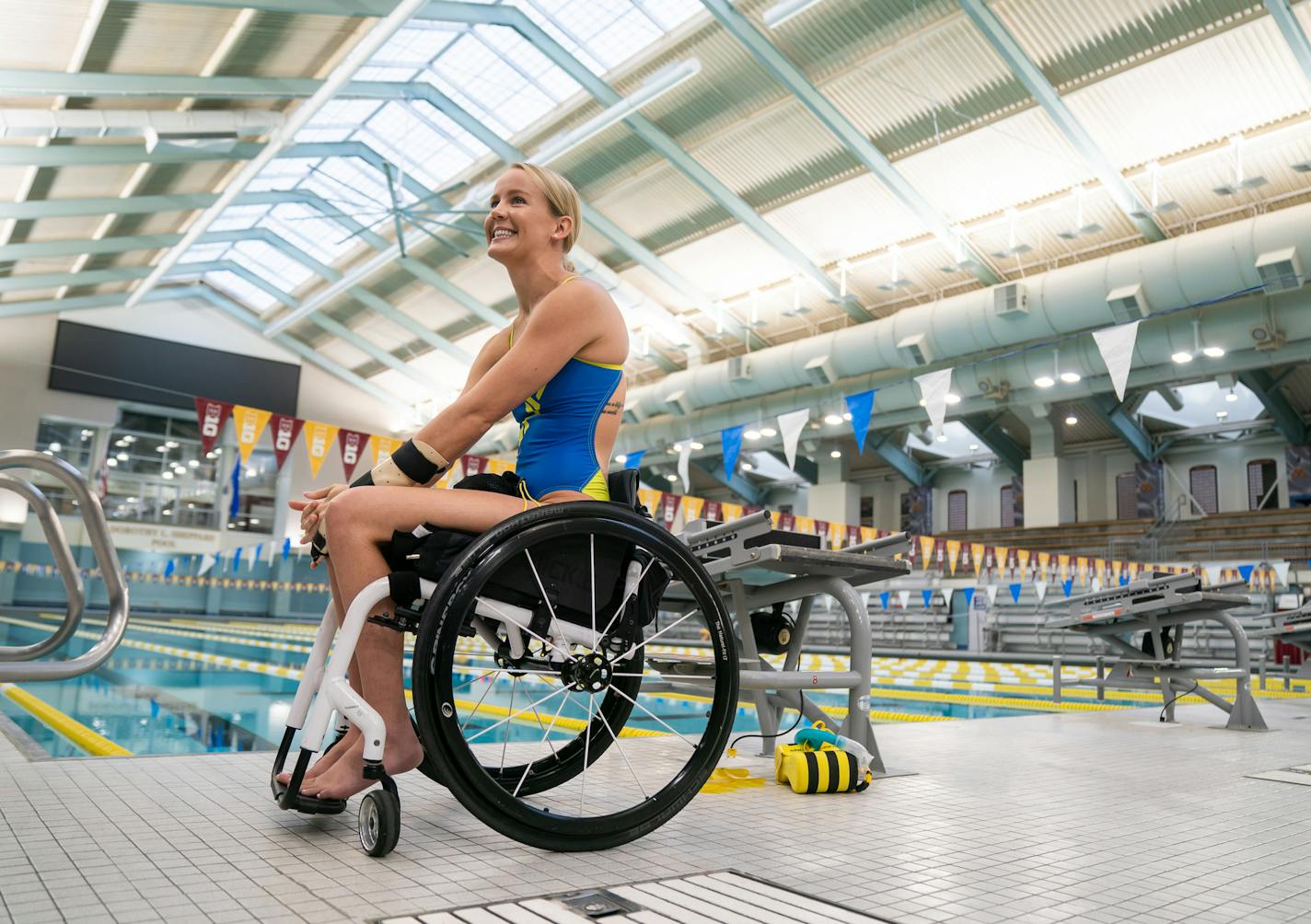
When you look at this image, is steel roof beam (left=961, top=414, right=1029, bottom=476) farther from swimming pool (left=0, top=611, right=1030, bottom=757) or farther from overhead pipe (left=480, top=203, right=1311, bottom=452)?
swimming pool (left=0, top=611, right=1030, bottom=757)

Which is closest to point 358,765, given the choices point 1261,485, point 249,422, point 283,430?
point 283,430

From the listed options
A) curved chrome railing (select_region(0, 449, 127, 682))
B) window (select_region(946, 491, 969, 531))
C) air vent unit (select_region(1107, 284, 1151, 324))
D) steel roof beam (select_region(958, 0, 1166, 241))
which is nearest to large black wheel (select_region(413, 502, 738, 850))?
curved chrome railing (select_region(0, 449, 127, 682))

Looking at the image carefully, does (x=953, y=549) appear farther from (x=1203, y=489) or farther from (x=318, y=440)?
(x=318, y=440)

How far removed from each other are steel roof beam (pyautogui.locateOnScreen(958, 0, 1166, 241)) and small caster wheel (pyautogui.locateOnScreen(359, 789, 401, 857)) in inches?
397

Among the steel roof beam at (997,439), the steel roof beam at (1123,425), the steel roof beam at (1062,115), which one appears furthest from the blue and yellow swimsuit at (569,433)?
the steel roof beam at (997,439)

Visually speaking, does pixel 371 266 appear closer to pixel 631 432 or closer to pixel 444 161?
pixel 444 161

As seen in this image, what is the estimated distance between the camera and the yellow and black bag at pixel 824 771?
2.64 meters

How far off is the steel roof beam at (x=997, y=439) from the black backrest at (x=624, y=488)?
2317cm

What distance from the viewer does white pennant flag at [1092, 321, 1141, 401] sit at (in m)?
9.34

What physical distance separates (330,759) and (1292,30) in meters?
10.4

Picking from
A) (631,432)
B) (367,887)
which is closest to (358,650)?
(367,887)

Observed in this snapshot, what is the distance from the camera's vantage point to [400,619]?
68.9 inches

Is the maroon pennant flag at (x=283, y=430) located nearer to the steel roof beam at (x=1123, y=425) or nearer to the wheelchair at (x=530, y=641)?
the wheelchair at (x=530, y=641)

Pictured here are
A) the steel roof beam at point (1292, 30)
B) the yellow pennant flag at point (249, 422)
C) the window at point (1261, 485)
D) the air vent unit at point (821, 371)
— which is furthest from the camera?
the window at point (1261, 485)
